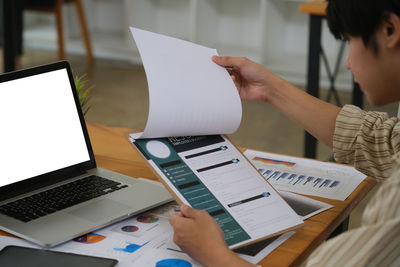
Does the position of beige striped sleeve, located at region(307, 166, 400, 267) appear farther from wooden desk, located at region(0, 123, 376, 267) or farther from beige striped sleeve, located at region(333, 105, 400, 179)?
beige striped sleeve, located at region(333, 105, 400, 179)

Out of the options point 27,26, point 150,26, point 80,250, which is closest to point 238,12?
point 150,26

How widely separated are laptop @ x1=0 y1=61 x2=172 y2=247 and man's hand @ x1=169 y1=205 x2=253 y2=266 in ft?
0.53

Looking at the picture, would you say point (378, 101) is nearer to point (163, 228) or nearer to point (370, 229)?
point (370, 229)

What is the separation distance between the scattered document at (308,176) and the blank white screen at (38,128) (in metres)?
0.44

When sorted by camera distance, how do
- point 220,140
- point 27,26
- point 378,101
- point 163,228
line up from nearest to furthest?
point 378,101
point 163,228
point 220,140
point 27,26

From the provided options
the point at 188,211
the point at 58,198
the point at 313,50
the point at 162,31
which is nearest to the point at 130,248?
the point at 188,211

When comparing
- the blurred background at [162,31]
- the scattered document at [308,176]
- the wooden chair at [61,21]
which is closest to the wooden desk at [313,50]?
the blurred background at [162,31]

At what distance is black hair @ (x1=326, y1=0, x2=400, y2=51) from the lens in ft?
Result: 2.93

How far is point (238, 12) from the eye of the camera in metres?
4.93

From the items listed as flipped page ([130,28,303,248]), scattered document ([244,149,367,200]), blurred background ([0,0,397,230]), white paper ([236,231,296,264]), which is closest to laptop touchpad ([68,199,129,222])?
flipped page ([130,28,303,248])

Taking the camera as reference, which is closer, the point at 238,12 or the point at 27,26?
the point at 238,12

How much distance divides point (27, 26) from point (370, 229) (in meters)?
5.29

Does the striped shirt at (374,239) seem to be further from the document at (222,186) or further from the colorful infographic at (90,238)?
the colorful infographic at (90,238)

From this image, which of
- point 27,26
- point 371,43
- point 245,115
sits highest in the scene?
point 371,43
